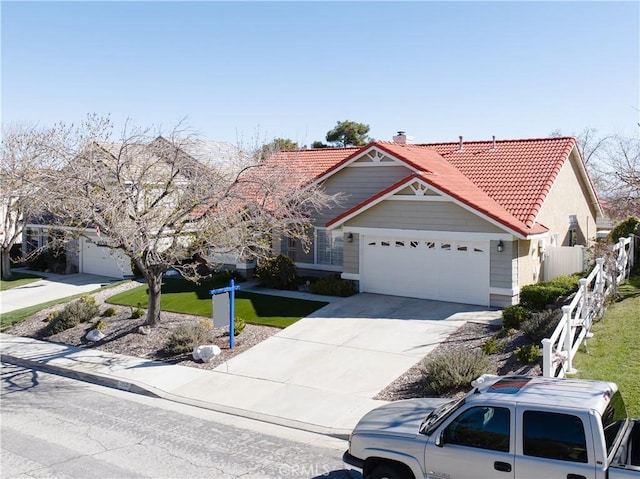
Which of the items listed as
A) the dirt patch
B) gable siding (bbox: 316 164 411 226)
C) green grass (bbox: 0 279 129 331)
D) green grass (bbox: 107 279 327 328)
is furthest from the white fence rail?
green grass (bbox: 0 279 129 331)

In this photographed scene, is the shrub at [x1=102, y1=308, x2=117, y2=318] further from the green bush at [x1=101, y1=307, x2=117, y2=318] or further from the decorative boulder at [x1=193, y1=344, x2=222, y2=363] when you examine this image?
the decorative boulder at [x1=193, y1=344, x2=222, y2=363]

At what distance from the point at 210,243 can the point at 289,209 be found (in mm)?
4796

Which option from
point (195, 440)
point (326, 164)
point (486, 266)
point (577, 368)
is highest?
point (326, 164)

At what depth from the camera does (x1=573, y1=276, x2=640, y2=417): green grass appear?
10711mm

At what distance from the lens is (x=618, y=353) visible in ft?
40.5

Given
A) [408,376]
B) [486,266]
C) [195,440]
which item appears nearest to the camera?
[195,440]

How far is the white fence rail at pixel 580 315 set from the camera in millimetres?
11062

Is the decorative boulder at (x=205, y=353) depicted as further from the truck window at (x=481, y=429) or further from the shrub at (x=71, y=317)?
the truck window at (x=481, y=429)

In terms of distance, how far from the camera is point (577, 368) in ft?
38.8

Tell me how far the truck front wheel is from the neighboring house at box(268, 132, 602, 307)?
36.8ft

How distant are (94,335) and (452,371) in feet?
35.5

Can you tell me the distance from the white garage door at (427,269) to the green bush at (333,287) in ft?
1.83

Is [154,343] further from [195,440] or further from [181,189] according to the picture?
[195,440]

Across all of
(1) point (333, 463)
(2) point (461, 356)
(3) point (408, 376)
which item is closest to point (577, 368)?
(2) point (461, 356)
